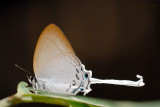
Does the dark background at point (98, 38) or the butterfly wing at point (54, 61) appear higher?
the dark background at point (98, 38)

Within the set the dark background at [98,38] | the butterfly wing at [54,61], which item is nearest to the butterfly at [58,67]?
the butterfly wing at [54,61]

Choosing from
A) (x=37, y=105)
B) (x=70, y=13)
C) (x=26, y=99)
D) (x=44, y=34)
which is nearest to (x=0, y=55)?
(x=37, y=105)

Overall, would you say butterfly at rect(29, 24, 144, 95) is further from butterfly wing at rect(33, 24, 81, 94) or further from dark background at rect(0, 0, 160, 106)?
dark background at rect(0, 0, 160, 106)

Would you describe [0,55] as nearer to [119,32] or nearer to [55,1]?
[55,1]

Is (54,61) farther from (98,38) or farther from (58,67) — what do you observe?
(98,38)

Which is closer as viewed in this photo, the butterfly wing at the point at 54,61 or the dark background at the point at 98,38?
the butterfly wing at the point at 54,61

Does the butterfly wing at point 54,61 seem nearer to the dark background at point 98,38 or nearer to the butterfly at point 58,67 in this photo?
the butterfly at point 58,67

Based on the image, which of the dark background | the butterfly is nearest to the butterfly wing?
the butterfly
